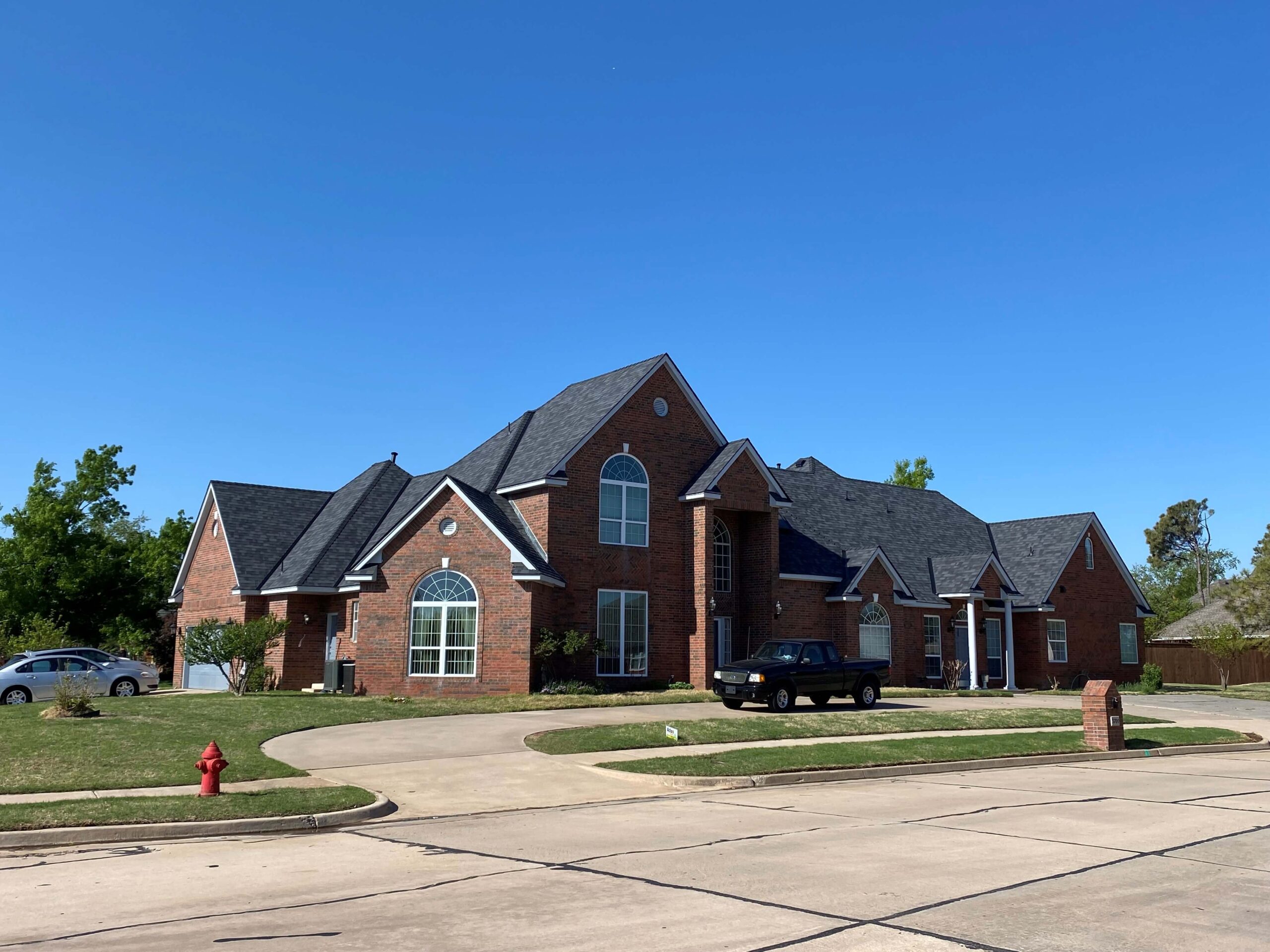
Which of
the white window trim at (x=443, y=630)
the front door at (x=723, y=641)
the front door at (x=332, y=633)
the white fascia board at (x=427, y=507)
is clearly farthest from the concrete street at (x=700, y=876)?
the front door at (x=332, y=633)

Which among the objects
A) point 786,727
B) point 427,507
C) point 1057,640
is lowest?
point 786,727

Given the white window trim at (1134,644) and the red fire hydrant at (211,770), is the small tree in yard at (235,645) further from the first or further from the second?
the white window trim at (1134,644)

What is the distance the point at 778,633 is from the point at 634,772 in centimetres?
1907

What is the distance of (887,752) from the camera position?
58.2 feet

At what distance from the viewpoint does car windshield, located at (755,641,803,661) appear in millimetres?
25172

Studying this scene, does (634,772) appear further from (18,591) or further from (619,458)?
(18,591)

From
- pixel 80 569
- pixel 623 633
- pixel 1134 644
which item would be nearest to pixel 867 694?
pixel 623 633

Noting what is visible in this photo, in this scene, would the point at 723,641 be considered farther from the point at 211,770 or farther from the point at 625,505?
the point at 211,770

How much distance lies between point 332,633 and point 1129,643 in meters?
32.3

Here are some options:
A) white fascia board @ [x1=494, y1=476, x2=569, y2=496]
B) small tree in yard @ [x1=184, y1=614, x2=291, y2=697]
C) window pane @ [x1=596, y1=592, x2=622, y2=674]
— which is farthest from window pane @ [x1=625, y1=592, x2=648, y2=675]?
small tree in yard @ [x1=184, y1=614, x2=291, y2=697]

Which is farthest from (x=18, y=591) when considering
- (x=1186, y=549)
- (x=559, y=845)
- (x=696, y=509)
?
(x=1186, y=549)

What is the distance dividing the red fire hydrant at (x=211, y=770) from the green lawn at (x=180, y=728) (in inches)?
49.9

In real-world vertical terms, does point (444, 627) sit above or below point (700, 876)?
above

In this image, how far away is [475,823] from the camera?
1200cm
